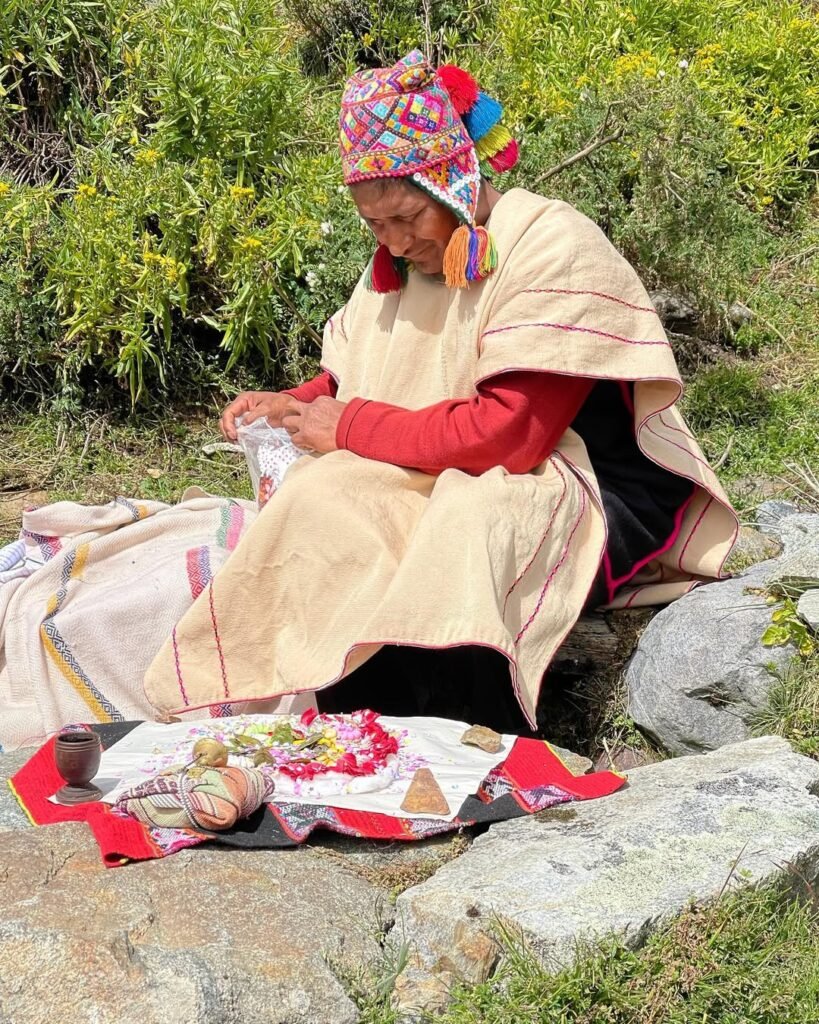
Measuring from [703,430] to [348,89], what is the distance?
8.70 ft

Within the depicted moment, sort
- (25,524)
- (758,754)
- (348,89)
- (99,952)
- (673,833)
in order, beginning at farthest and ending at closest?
(25,524)
(348,89)
(758,754)
(673,833)
(99,952)

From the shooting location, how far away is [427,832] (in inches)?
116

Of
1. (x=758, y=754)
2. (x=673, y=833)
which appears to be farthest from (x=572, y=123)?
(x=673, y=833)

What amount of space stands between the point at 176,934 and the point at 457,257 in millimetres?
1961

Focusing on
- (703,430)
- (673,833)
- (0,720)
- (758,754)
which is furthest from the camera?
(703,430)

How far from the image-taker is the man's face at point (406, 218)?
3449 millimetres

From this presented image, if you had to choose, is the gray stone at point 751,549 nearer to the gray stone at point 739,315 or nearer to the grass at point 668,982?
the grass at point 668,982

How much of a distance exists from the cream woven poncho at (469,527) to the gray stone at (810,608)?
467 mm

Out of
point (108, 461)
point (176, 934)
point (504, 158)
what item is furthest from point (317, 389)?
point (176, 934)

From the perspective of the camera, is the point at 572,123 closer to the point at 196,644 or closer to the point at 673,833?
the point at 196,644

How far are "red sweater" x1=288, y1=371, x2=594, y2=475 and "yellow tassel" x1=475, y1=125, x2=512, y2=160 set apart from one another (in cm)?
64

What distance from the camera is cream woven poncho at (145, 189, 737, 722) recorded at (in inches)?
133

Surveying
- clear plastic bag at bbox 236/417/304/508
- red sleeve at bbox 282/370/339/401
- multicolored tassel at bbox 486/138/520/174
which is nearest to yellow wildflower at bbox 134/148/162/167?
red sleeve at bbox 282/370/339/401

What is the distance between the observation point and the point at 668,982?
2455mm
